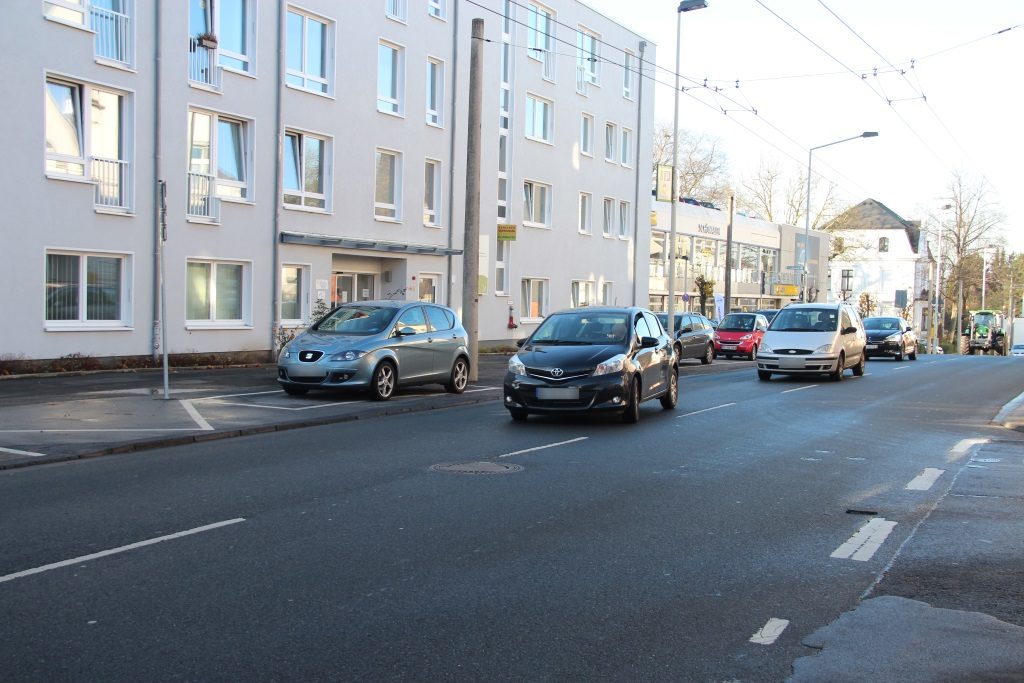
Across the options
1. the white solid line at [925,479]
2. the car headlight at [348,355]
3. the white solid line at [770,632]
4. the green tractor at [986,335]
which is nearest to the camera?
the white solid line at [770,632]

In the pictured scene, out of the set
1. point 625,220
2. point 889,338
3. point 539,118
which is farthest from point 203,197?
point 889,338

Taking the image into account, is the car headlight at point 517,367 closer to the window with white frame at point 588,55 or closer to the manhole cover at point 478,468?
the manhole cover at point 478,468

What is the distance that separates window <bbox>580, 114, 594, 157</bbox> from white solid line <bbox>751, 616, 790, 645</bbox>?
118ft

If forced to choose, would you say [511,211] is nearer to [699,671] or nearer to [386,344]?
[386,344]

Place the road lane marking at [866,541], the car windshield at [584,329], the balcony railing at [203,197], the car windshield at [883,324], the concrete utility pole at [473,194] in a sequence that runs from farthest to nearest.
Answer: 1. the car windshield at [883,324]
2. the balcony railing at [203,197]
3. the concrete utility pole at [473,194]
4. the car windshield at [584,329]
5. the road lane marking at [866,541]

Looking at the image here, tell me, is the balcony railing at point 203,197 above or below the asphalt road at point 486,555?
above

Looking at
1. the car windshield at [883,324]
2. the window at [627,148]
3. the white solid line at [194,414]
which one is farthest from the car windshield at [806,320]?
the window at [627,148]

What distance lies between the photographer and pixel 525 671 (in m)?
4.54

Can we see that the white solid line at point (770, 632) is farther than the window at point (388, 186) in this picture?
No

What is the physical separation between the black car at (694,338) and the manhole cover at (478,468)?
19.9 meters

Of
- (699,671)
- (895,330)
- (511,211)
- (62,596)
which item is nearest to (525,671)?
(699,671)

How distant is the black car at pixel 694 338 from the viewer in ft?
99.8

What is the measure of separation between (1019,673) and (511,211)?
31.9m

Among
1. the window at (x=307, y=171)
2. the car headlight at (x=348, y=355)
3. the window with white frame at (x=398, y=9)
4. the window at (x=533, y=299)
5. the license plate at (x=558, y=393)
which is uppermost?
the window with white frame at (x=398, y=9)
